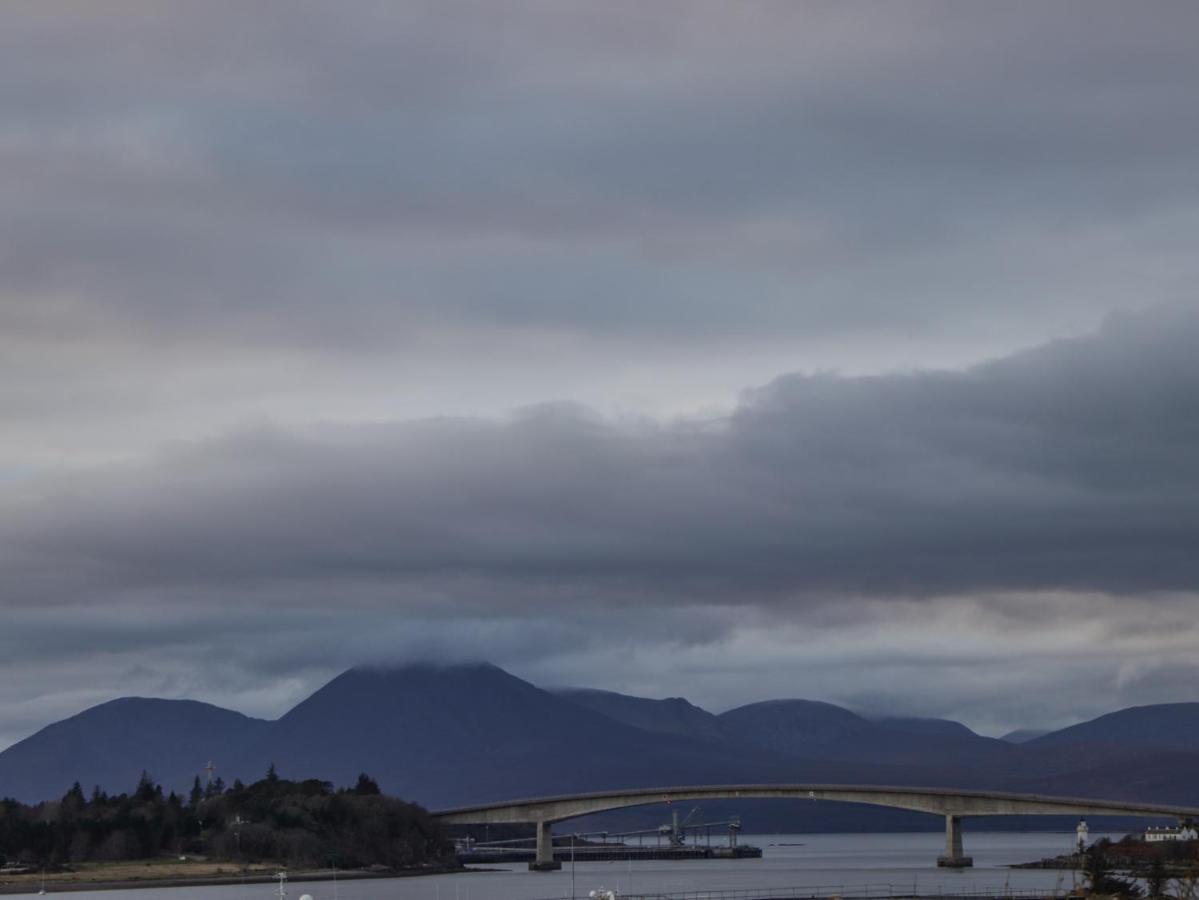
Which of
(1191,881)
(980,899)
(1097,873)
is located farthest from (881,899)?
(1191,881)

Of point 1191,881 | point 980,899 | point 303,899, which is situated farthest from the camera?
point 980,899

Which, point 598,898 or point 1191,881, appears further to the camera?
point 598,898

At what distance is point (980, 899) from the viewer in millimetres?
194875

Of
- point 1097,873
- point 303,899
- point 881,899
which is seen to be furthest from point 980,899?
point 303,899

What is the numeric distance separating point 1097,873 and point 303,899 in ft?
192

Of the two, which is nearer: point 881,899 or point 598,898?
point 598,898

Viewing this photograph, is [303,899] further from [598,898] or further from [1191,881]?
[1191,881]

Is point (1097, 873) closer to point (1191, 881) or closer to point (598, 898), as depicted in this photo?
point (1191, 881)

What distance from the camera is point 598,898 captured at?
157 metres

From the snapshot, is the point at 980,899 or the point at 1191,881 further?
the point at 980,899

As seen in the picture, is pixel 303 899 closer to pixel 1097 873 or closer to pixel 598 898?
pixel 598 898

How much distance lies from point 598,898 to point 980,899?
5276 cm

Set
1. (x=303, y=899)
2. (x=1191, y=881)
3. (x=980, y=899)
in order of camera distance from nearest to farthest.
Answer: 1. (x=1191, y=881)
2. (x=303, y=899)
3. (x=980, y=899)

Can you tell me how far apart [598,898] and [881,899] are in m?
49.9
